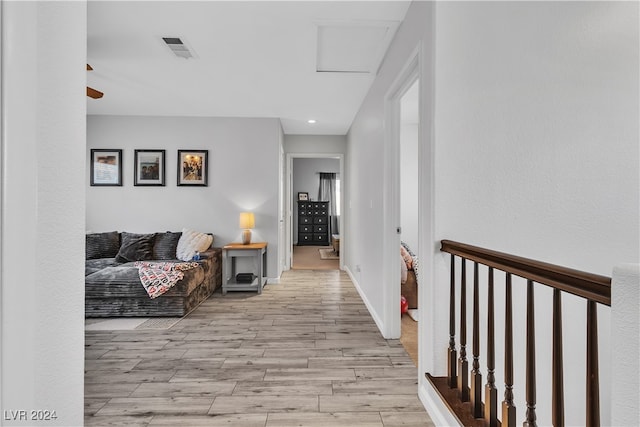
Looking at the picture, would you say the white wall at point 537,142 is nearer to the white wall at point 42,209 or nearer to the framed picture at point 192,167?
the white wall at point 42,209

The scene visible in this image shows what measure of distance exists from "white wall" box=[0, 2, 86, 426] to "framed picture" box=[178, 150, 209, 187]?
416 cm

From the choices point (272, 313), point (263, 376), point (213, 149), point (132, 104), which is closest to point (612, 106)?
point (263, 376)

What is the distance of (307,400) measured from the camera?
1912 mm

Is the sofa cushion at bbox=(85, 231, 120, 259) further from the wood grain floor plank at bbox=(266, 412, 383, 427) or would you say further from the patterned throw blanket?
the wood grain floor plank at bbox=(266, 412, 383, 427)

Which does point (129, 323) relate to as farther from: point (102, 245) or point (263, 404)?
point (263, 404)

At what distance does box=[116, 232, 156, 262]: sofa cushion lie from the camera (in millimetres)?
4172

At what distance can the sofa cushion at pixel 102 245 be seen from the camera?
14.0ft

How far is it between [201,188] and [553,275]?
15.0 ft

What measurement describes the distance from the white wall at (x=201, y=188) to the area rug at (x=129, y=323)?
172 cm

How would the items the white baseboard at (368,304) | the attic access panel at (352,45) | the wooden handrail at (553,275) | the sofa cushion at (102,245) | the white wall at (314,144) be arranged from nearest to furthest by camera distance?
the wooden handrail at (553,275)
the attic access panel at (352,45)
the white baseboard at (368,304)
the sofa cushion at (102,245)
the white wall at (314,144)

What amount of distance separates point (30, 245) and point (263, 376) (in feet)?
5.97

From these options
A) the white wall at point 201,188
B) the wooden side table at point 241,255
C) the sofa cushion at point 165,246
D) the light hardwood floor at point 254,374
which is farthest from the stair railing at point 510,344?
the sofa cushion at point 165,246

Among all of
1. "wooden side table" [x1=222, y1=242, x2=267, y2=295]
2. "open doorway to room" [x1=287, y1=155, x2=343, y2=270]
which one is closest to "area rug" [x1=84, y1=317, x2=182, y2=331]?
"wooden side table" [x1=222, y1=242, x2=267, y2=295]

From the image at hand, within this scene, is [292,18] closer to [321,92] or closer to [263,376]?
[321,92]
